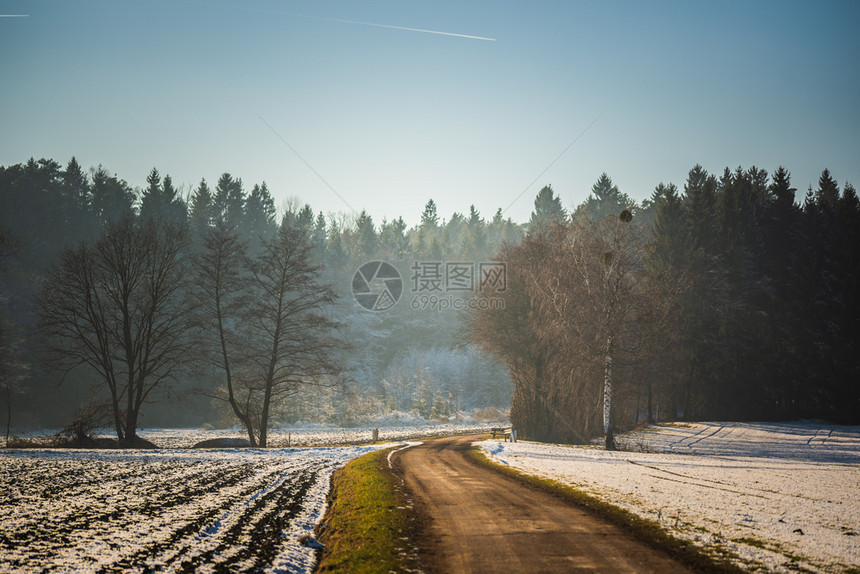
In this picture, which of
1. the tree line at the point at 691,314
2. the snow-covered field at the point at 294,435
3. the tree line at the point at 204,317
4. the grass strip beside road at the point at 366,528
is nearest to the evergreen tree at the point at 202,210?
the tree line at the point at 204,317

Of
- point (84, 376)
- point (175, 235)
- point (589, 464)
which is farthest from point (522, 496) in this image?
point (84, 376)

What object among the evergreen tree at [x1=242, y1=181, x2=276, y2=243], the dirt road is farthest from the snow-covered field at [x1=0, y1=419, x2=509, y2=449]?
the evergreen tree at [x1=242, y1=181, x2=276, y2=243]

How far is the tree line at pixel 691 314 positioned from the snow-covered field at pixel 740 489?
20.8 ft

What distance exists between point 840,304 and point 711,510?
49.6 meters

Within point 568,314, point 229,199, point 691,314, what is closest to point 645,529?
point 568,314

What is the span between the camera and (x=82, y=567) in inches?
287

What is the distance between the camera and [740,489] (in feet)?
49.3

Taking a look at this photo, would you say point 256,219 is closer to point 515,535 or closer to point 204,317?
point 204,317

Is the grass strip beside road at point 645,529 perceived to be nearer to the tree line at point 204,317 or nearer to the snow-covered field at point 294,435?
the tree line at point 204,317

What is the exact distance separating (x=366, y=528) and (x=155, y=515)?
15.3 feet

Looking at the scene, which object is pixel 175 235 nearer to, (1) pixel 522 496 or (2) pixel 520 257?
(2) pixel 520 257

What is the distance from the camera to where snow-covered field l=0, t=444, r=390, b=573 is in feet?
25.9

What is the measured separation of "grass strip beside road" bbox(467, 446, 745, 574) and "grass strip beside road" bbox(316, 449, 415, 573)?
4464 mm

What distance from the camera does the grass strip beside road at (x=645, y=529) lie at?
7.86 meters
